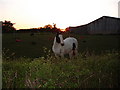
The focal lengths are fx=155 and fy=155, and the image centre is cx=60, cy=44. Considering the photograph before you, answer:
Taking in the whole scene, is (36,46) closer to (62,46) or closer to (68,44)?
(68,44)

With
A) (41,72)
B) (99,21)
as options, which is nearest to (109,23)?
(99,21)

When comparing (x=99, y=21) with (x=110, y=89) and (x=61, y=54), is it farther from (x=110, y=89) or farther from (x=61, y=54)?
(x=110, y=89)

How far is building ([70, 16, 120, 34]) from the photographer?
27752 mm

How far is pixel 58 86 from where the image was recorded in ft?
9.34

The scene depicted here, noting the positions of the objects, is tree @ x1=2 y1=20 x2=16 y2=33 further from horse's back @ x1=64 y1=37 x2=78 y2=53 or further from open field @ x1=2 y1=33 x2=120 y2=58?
horse's back @ x1=64 y1=37 x2=78 y2=53

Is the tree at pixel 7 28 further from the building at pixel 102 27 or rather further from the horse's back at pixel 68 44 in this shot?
the horse's back at pixel 68 44

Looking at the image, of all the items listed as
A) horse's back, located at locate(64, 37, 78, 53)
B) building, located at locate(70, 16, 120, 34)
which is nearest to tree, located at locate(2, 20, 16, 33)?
building, located at locate(70, 16, 120, 34)

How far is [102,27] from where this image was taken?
28.5 metres

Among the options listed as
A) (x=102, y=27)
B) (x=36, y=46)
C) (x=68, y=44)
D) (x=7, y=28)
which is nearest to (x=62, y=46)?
(x=68, y=44)

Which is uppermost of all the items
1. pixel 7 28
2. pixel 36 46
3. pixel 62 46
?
pixel 7 28

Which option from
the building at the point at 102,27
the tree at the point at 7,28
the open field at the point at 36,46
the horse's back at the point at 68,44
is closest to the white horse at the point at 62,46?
the horse's back at the point at 68,44

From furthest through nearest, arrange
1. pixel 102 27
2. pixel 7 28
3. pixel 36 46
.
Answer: pixel 102 27, pixel 7 28, pixel 36 46

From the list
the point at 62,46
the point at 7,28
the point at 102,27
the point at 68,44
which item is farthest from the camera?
the point at 102,27

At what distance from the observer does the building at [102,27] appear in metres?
27.8
